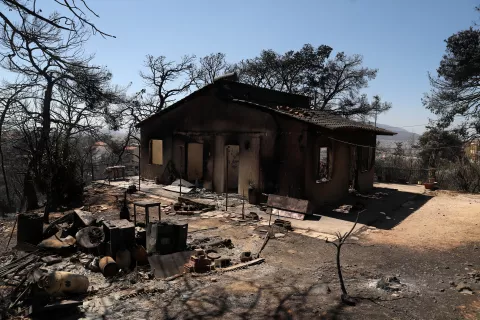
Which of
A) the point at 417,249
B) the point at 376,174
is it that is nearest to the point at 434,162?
the point at 376,174

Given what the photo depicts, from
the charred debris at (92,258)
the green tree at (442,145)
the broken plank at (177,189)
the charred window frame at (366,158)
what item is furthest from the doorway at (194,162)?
the green tree at (442,145)

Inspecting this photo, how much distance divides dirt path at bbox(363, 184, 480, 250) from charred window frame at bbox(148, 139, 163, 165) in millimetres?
12144

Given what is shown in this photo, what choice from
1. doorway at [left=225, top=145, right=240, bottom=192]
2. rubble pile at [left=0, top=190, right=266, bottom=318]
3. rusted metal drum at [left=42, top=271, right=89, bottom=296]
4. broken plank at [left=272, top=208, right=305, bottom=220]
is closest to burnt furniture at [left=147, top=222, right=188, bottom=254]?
rubble pile at [left=0, top=190, right=266, bottom=318]

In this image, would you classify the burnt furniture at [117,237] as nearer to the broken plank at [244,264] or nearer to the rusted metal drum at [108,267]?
the rusted metal drum at [108,267]

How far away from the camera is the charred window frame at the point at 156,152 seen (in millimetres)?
18453

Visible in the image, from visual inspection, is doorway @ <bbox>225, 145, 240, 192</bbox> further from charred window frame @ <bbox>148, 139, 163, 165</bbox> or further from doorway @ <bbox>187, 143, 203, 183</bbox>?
charred window frame @ <bbox>148, 139, 163, 165</bbox>

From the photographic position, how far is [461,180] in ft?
58.5

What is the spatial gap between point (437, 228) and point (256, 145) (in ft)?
21.6

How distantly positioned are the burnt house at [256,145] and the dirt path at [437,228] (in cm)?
302

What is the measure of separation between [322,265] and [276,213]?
14.0ft

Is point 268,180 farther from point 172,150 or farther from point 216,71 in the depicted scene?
point 216,71

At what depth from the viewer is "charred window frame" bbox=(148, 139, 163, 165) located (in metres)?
18.5

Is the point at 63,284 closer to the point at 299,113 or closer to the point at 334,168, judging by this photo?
the point at 299,113

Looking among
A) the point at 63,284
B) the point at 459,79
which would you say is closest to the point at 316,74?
the point at 459,79
